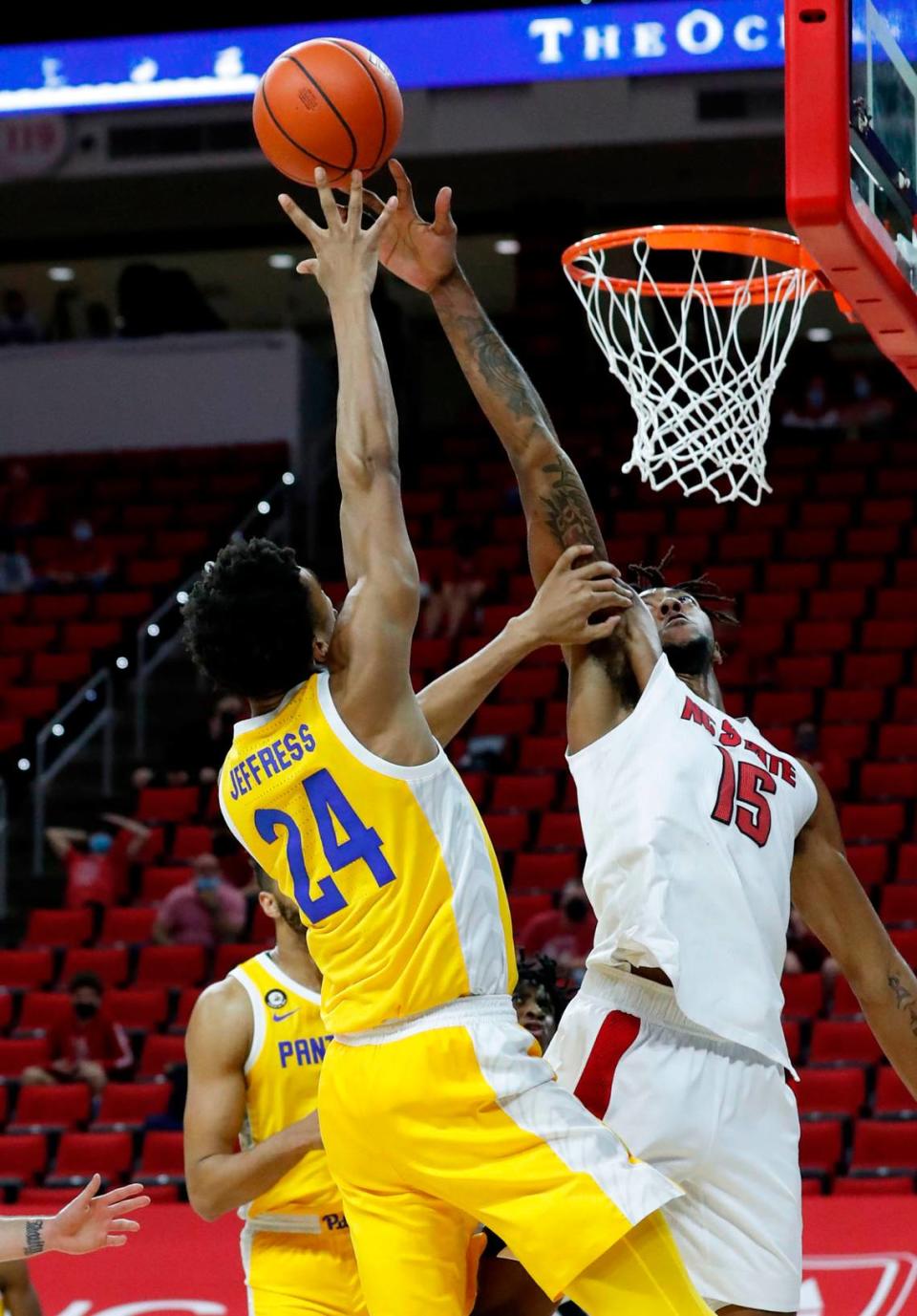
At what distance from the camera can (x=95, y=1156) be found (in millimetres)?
8445

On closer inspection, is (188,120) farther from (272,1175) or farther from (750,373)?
(272,1175)

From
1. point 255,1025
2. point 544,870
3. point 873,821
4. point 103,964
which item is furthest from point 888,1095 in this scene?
point 255,1025

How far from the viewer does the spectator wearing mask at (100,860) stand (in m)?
11.2

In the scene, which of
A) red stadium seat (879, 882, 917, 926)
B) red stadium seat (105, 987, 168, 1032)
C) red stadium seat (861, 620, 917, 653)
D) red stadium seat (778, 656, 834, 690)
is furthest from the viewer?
red stadium seat (861, 620, 917, 653)

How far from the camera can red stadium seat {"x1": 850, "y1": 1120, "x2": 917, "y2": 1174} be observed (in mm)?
7758

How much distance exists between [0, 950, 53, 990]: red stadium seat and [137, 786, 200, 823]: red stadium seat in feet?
4.87

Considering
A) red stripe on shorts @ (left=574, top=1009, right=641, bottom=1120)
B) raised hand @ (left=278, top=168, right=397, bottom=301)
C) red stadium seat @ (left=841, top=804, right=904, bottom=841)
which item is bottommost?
red stadium seat @ (left=841, top=804, right=904, bottom=841)

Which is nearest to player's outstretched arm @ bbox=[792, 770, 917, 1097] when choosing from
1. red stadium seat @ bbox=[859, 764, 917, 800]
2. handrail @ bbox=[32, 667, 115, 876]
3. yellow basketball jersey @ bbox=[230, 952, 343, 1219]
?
yellow basketball jersey @ bbox=[230, 952, 343, 1219]

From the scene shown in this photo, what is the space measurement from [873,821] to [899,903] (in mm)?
917

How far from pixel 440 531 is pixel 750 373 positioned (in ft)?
31.8

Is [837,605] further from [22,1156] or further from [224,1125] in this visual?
[224,1125]

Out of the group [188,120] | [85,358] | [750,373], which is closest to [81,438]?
[85,358]

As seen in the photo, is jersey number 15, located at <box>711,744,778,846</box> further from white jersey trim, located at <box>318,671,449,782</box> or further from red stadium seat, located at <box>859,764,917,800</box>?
red stadium seat, located at <box>859,764,917,800</box>

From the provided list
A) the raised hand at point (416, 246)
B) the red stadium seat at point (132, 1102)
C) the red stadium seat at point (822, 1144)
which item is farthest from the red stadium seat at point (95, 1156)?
the raised hand at point (416, 246)
